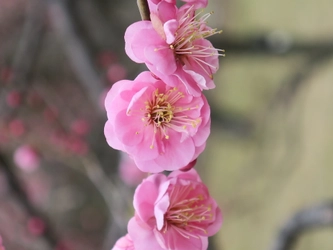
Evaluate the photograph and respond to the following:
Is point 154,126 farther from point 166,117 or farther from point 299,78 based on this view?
point 299,78

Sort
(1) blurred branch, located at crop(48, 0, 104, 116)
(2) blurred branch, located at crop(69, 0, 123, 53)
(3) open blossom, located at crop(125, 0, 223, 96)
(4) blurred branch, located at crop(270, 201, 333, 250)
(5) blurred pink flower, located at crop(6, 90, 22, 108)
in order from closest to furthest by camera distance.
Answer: (3) open blossom, located at crop(125, 0, 223, 96) → (4) blurred branch, located at crop(270, 201, 333, 250) → (5) blurred pink flower, located at crop(6, 90, 22, 108) → (1) blurred branch, located at crop(48, 0, 104, 116) → (2) blurred branch, located at crop(69, 0, 123, 53)

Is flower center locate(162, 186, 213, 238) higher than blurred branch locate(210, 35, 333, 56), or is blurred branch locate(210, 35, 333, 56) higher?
flower center locate(162, 186, 213, 238)

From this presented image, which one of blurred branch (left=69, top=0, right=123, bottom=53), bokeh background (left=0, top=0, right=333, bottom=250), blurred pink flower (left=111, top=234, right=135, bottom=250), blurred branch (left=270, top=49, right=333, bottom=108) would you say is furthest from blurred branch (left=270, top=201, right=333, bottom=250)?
blurred branch (left=69, top=0, right=123, bottom=53)

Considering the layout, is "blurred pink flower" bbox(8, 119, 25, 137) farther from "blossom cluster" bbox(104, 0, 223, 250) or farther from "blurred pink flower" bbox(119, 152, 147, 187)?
"blossom cluster" bbox(104, 0, 223, 250)

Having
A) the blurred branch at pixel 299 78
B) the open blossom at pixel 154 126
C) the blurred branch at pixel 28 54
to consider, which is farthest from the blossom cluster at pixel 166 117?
the blurred branch at pixel 299 78

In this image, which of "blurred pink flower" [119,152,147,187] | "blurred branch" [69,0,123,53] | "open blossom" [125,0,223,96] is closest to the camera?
"open blossom" [125,0,223,96]

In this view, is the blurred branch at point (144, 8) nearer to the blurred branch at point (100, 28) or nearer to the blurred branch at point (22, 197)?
A: the blurred branch at point (22, 197)

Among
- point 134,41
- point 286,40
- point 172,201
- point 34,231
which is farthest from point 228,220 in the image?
point 134,41
